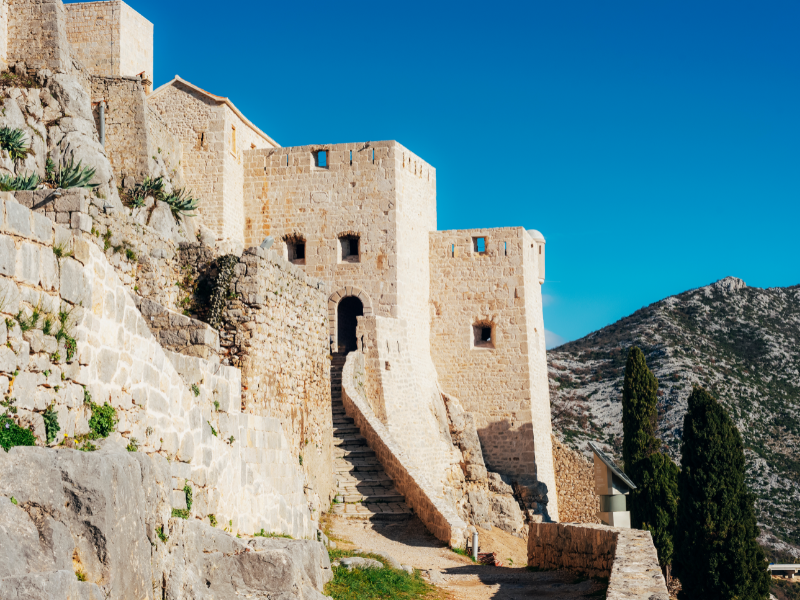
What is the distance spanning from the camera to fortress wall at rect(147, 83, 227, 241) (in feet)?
77.5

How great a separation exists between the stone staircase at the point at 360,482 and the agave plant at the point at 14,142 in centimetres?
861

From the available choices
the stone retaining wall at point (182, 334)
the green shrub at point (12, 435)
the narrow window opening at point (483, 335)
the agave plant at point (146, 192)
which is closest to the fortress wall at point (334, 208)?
the narrow window opening at point (483, 335)

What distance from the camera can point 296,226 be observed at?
24.4 metres

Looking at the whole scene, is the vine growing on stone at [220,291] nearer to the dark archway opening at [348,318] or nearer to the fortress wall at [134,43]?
the dark archway opening at [348,318]

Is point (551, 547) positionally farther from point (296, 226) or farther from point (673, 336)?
point (673, 336)

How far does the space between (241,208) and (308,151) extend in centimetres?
243

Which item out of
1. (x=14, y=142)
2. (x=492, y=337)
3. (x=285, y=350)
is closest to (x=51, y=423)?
(x=285, y=350)

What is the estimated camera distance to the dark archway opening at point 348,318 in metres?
25.1

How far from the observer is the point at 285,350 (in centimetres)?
1289

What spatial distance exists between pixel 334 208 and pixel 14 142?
28.2 ft

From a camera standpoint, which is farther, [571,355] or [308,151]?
[571,355]

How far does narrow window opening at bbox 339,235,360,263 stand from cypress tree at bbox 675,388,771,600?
10775 millimetres

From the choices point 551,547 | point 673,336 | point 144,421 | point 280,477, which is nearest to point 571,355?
point 673,336

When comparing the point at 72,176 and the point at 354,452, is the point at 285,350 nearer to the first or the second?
the point at 354,452
